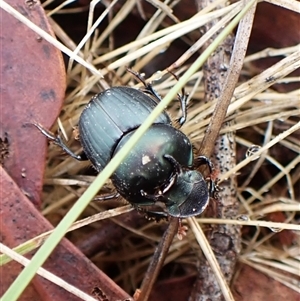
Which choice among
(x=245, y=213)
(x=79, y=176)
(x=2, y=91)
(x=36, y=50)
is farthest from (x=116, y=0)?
(x=245, y=213)

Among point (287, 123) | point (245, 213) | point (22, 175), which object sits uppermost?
point (287, 123)

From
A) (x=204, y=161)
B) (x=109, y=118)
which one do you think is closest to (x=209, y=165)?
(x=204, y=161)

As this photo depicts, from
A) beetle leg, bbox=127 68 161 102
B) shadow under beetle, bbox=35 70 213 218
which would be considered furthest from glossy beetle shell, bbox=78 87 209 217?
beetle leg, bbox=127 68 161 102

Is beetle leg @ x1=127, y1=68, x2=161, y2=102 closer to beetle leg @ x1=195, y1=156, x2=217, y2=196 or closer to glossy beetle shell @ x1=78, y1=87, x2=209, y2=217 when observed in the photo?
glossy beetle shell @ x1=78, y1=87, x2=209, y2=217

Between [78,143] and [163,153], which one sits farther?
[78,143]

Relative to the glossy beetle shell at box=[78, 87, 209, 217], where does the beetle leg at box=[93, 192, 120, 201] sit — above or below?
below

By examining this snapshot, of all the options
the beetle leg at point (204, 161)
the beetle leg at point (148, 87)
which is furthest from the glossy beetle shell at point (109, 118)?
the beetle leg at point (204, 161)

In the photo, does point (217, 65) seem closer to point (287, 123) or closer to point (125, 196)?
point (287, 123)

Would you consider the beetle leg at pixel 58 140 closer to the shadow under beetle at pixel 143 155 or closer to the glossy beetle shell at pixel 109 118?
the shadow under beetle at pixel 143 155
